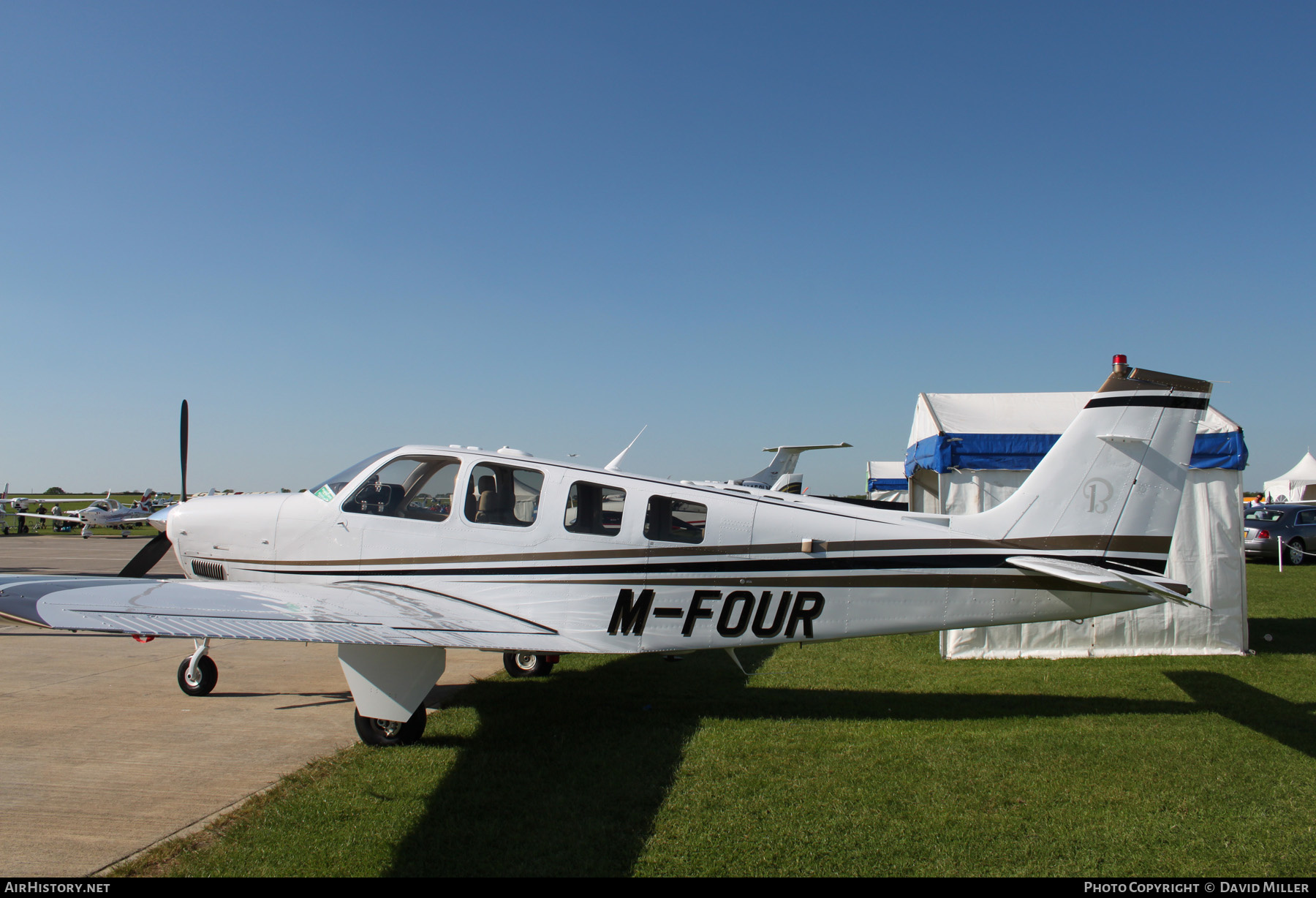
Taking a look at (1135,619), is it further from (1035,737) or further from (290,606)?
(290,606)

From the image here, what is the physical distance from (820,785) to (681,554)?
187 centimetres

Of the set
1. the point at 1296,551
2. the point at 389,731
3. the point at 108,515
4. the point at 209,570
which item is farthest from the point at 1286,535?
the point at 108,515

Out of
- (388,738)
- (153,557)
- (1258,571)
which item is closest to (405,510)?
(388,738)

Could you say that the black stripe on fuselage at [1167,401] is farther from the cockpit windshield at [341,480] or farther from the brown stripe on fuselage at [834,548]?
the cockpit windshield at [341,480]

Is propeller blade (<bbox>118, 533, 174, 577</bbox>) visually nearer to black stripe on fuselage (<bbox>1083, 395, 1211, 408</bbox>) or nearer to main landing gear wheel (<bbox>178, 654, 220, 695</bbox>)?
main landing gear wheel (<bbox>178, 654, 220, 695</bbox>)

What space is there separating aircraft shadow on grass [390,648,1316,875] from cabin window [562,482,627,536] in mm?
1533

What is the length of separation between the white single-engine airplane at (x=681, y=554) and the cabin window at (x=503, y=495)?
0.01 metres

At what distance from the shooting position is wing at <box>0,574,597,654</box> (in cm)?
434

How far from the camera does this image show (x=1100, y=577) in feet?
18.0

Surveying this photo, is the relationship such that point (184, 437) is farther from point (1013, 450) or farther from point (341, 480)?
point (1013, 450)

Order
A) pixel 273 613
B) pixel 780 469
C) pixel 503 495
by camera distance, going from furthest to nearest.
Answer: pixel 780 469
pixel 503 495
pixel 273 613

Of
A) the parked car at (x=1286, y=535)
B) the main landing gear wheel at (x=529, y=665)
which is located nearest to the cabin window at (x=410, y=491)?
the main landing gear wheel at (x=529, y=665)

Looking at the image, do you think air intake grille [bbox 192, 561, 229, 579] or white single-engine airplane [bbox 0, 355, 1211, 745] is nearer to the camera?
white single-engine airplane [bbox 0, 355, 1211, 745]

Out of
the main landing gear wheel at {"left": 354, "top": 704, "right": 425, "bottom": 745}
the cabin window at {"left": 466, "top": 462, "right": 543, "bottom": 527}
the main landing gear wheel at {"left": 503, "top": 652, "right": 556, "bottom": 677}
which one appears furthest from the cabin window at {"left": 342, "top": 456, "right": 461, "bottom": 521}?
the main landing gear wheel at {"left": 503, "top": 652, "right": 556, "bottom": 677}
